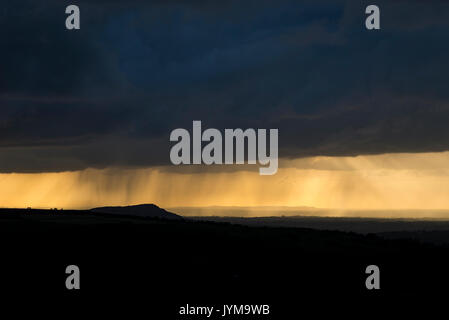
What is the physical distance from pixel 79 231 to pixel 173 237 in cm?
683

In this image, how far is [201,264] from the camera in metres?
47.9

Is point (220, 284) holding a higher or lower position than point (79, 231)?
lower

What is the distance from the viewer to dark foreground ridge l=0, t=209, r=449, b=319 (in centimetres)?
4297

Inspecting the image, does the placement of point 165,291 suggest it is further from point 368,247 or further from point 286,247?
point 368,247

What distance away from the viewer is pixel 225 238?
54.2 meters

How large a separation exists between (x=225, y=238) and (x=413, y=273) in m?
13.5

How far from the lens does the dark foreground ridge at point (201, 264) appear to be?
43.0 m

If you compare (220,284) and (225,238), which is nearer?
(220,284)
